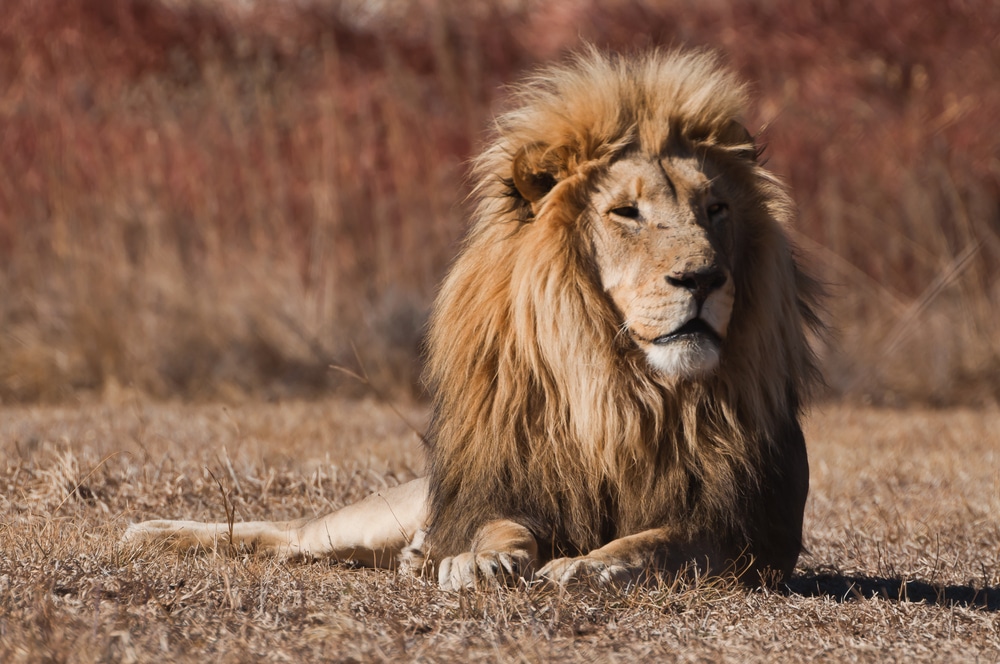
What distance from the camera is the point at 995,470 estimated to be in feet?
17.6

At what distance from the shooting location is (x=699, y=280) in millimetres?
2988

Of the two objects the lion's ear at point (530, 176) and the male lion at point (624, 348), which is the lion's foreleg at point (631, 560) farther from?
the lion's ear at point (530, 176)

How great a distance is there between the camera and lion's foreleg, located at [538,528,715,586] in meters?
2.85

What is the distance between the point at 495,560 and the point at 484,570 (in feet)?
0.16

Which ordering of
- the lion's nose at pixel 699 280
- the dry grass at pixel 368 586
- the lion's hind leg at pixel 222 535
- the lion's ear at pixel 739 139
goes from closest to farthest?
1. the dry grass at pixel 368 586
2. the lion's nose at pixel 699 280
3. the lion's ear at pixel 739 139
4. the lion's hind leg at pixel 222 535

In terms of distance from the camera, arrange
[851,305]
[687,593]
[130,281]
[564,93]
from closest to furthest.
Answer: [687,593] → [564,93] → [130,281] → [851,305]

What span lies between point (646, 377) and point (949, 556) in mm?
1319

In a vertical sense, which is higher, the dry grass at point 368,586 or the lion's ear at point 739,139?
the lion's ear at point 739,139

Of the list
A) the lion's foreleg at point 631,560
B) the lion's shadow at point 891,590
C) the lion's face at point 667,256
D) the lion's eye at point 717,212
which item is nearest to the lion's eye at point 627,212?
the lion's face at point 667,256

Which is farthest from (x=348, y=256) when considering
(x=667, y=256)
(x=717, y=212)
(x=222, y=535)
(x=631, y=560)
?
(x=631, y=560)

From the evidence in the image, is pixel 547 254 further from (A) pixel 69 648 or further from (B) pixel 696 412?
(A) pixel 69 648

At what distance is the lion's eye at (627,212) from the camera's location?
10.5 ft

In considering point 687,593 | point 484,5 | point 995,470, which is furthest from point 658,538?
point 484,5

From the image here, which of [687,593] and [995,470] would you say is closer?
[687,593]
